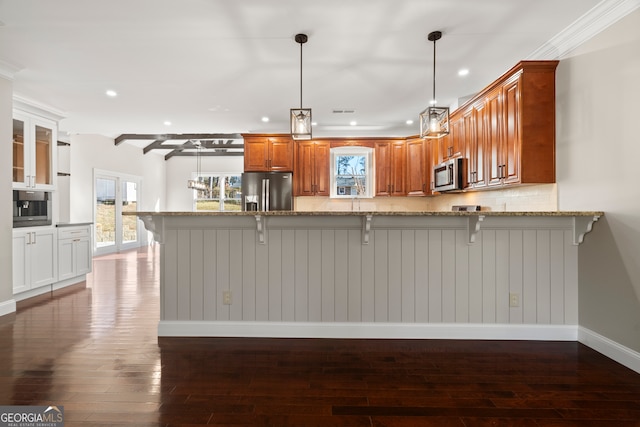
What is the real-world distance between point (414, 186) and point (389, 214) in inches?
130

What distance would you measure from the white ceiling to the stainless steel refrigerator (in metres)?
1.16

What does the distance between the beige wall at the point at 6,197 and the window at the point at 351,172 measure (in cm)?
429

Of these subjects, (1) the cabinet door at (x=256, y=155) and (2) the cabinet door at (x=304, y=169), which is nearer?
(1) the cabinet door at (x=256, y=155)

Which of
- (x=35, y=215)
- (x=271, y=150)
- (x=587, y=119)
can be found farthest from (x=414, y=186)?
(x=35, y=215)

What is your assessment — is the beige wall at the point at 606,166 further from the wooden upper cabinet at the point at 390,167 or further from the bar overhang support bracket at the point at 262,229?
the wooden upper cabinet at the point at 390,167

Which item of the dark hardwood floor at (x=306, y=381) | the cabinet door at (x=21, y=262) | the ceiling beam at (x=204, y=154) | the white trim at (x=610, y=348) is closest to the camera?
the dark hardwood floor at (x=306, y=381)

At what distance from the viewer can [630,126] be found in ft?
7.53

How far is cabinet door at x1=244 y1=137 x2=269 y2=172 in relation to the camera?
5.94m

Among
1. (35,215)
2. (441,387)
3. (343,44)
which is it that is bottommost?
(441,387)

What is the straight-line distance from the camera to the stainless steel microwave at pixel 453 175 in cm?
→ 423

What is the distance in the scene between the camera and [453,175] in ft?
14.2

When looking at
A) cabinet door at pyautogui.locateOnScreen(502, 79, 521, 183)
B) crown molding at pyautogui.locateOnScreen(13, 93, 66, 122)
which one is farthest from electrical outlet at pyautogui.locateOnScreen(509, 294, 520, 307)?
crown molding at pyautogui.locateOnScreen(13, 93, 66, 122)

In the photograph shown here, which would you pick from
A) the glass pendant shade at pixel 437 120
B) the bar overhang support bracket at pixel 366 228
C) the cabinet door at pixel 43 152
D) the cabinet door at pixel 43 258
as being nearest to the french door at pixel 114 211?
the cabinet door at pixel 43 152

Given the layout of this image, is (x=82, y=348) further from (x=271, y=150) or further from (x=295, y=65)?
(x=271, y=150)
